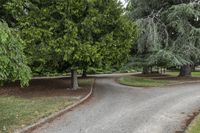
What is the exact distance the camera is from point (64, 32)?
14859 millimetres

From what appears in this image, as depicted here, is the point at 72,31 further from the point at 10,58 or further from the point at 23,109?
the point at 10,58

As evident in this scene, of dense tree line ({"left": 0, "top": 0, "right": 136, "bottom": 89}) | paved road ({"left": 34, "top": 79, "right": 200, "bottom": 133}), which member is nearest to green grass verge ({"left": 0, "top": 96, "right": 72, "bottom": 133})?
paved road ({"left": 34, "top": 79, "right": 200, "bottom": 133})

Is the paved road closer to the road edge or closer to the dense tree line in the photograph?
the road edge

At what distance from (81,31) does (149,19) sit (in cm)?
968

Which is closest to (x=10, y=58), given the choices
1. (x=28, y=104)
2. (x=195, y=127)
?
(x=28, y=104)

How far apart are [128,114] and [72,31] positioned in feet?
17.7

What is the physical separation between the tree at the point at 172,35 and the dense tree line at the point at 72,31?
643 centimetres

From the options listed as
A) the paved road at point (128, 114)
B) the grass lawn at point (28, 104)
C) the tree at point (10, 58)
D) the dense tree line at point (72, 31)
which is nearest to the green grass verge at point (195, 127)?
the paved road at point (128, 114)

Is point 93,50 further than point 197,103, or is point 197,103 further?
point 93,50

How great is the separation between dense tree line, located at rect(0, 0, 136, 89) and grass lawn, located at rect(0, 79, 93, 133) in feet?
5.02

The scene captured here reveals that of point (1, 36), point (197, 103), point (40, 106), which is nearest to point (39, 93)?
point (40, 106)

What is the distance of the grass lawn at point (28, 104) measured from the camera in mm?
8977

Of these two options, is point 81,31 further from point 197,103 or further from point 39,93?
point 197,103

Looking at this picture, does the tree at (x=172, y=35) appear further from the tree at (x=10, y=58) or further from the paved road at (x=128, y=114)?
the tree at (x=10, y=58)
